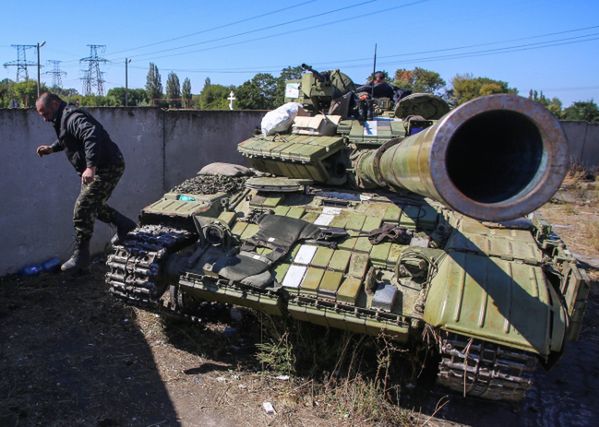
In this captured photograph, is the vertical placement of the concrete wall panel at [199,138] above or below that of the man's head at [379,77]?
below

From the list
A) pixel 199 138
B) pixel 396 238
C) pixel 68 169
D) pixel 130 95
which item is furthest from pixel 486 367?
pixel 130 95

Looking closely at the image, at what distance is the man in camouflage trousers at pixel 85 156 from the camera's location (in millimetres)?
5094

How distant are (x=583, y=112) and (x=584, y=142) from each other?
64.7 ft

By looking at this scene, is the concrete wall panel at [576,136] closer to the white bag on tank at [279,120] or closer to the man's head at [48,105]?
the white bag on tank at [279,120]

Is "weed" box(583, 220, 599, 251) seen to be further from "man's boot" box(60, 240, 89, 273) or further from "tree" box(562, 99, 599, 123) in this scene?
"tree" box(562, 99, 599, 123)

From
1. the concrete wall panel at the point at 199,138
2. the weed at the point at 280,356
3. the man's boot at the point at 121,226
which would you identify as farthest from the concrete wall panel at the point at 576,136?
the man's boot at the point at 121,226

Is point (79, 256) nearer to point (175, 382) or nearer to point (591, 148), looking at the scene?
A: point (175, 382)

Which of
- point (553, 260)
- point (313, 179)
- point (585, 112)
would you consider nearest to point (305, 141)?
point (313, 179)

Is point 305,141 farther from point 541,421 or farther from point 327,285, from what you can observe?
point 541,421

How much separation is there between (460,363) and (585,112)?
129 ft

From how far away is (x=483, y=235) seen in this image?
16.2ft

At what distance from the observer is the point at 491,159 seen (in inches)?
112

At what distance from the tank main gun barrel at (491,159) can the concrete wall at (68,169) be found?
620 cm

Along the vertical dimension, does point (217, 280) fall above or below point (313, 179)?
below
